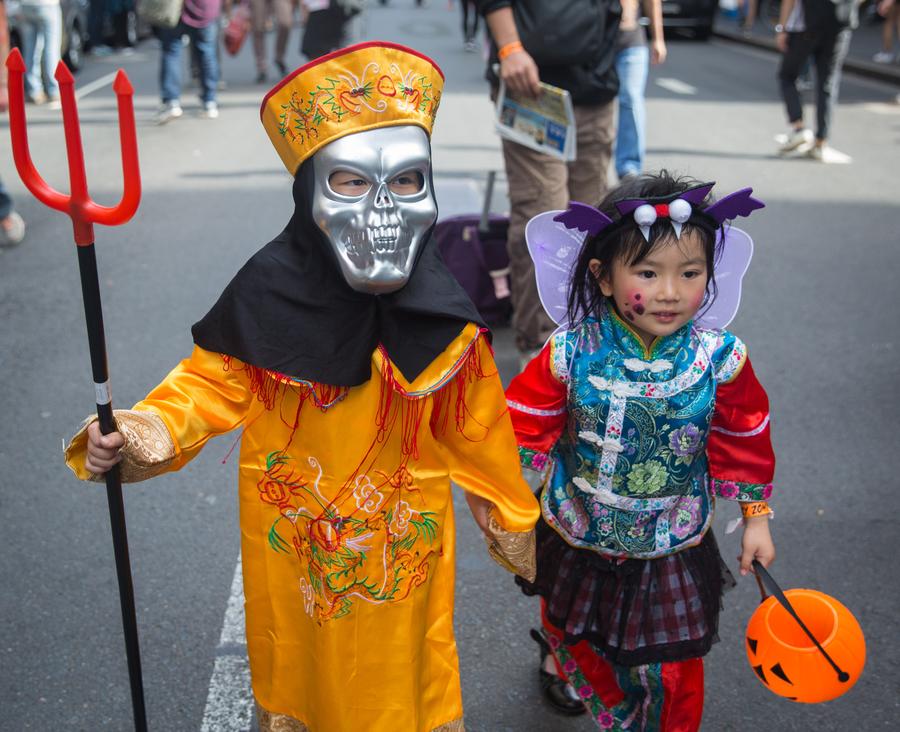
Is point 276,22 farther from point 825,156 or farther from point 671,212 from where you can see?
point 671,212

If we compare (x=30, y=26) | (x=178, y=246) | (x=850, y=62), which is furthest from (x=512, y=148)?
(x=850, y=62)

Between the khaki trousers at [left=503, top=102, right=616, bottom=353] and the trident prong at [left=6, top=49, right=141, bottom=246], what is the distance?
2.62 m

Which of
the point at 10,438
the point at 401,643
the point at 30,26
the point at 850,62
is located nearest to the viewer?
the point at 401,643

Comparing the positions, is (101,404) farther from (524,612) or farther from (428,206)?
(524,612)

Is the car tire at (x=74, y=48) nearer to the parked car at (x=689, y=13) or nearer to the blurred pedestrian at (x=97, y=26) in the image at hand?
the blurred pedestrian at (x=97, y=26)

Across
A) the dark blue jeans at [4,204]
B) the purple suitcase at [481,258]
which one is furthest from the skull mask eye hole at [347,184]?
the dark blue jeans at [4,204]

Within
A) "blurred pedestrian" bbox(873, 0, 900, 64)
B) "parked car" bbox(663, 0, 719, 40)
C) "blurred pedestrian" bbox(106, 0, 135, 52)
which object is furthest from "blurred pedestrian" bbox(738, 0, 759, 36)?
"blurred pedestrian" bbox(106, 0, 135, 52)

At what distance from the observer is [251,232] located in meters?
7.00

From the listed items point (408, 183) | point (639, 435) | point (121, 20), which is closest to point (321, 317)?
point (408, 183)

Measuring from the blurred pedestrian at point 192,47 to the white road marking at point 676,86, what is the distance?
19.3 feet

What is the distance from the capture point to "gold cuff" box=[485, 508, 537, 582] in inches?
86.4

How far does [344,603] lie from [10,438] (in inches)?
104

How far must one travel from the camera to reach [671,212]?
215cm

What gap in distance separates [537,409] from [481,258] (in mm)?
2689
